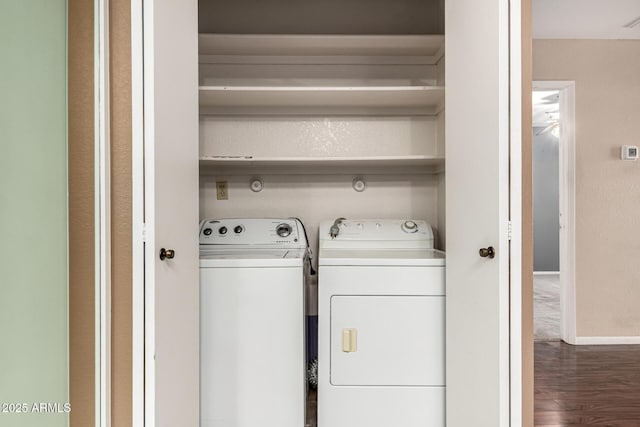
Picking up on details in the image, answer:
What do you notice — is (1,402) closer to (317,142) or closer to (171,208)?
(171,208)

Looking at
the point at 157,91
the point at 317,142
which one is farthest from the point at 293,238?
the point at 157,91

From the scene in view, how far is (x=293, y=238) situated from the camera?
2270 mm

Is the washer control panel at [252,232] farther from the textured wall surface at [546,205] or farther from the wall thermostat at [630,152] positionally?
the textured wall surface at [546,205]

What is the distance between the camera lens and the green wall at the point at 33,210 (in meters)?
0.92

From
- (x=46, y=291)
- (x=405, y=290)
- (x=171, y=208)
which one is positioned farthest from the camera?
(x=405, y=290)

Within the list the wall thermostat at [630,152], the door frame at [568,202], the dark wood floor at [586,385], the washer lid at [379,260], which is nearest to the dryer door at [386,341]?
the washer lid at [379,260]

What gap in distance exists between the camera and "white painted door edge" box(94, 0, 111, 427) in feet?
3.92

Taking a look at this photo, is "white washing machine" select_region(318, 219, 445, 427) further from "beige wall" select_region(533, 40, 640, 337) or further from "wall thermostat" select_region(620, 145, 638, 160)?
"wall thermostat" select_region(620, 145, 638, 160)

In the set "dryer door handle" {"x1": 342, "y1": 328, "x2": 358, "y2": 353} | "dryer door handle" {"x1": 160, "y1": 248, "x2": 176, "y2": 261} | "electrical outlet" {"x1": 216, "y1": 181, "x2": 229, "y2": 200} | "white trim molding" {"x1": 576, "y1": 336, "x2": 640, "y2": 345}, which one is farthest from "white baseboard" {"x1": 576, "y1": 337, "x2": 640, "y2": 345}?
"dryer door handle" {"x1": 160, "y1": 248, "x2": 176, "y2": 261}

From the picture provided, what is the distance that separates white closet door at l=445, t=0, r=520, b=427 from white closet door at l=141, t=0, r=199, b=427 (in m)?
1.03

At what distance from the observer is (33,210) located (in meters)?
1.02

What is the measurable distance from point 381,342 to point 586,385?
153 centimetres

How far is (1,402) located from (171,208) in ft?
2.16

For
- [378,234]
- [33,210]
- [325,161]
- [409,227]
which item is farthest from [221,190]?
[33,210]
